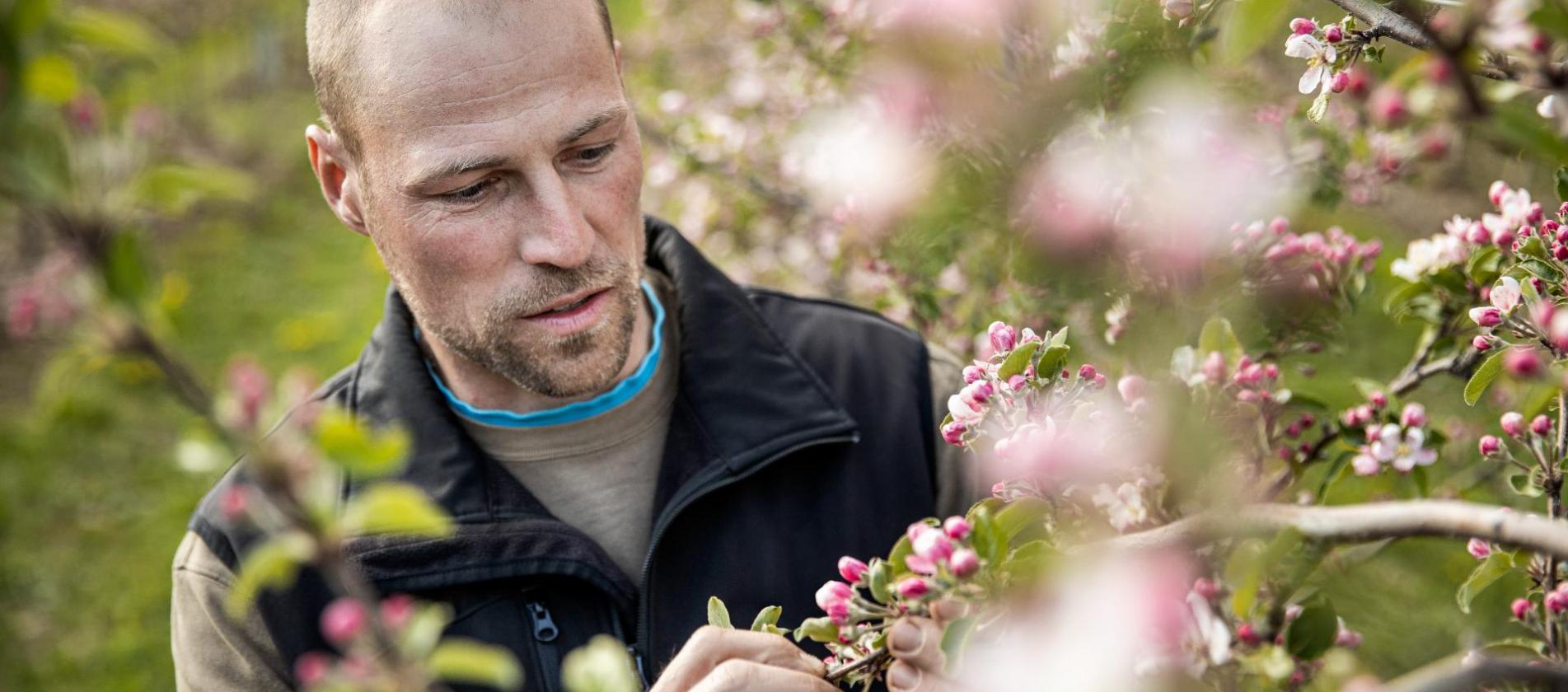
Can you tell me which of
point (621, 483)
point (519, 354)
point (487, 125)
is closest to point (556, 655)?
point (621, 483)

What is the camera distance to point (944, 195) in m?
2.22

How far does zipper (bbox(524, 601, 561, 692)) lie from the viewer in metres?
2.10

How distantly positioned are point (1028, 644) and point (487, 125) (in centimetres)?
131

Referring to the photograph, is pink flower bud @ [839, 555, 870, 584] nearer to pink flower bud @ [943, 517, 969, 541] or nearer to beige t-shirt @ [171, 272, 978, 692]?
pink flower bud @ [943, 517, 969, 541]

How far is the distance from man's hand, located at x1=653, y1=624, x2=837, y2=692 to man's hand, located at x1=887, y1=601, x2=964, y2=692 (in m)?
0.14

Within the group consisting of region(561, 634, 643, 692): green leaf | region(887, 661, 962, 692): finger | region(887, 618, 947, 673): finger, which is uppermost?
region(561, 634, 643, 692): green leaf

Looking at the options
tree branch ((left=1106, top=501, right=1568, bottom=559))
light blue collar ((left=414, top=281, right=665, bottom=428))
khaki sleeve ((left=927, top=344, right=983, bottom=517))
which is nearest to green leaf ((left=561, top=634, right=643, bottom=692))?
tree branch ((left=1106, top=501, right=1568, bottom=559))

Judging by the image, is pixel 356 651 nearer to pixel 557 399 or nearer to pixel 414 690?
pixel 414 690

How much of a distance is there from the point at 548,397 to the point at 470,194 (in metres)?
0.46

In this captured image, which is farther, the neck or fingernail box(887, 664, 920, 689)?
the neck

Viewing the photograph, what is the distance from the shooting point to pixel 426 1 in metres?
1.98

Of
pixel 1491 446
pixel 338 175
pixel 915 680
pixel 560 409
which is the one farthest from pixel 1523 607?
pixel 338 175

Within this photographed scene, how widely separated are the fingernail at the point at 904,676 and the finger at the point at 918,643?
14mm

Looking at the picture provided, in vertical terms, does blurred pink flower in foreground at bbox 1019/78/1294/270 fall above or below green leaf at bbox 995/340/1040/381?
below
